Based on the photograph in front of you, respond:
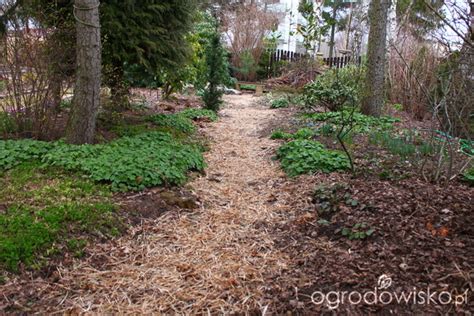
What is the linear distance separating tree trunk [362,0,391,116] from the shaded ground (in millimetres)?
4463

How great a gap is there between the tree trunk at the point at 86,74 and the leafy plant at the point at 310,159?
251cm

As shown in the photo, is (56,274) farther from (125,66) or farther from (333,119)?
(333,119)

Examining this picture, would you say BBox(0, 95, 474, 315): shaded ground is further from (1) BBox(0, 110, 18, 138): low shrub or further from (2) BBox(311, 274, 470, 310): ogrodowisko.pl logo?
(1) BBox(0, 110, 18, 138): low shrub

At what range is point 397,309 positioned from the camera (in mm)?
2031

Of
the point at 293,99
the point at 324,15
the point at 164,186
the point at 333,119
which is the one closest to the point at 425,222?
the point at 164,186

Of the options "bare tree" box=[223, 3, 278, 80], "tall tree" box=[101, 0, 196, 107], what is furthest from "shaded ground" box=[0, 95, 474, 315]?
"bare tree" box=[223, 3, 278, 80]

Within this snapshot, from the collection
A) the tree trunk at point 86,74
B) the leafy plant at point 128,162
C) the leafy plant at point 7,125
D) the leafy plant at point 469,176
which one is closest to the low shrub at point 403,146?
the leafy plant at point 469,176

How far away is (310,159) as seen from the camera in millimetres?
4785

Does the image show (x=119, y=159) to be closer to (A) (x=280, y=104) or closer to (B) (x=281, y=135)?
(B) (x=281, y=135)

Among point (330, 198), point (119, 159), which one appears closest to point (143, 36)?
point (119, 159)

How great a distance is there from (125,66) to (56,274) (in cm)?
474

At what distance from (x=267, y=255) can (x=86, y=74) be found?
10.3ft

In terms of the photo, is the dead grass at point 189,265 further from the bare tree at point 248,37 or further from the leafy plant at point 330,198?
the bare tree at point 248,37

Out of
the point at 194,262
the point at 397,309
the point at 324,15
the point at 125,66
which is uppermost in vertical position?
the point at 324,15
